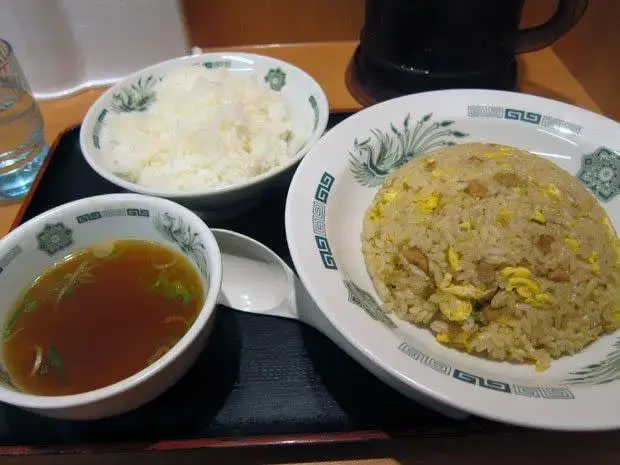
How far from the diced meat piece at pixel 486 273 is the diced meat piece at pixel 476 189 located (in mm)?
218

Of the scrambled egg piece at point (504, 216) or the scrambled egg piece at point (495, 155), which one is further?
the scrambled egg piece at point (495, 155)

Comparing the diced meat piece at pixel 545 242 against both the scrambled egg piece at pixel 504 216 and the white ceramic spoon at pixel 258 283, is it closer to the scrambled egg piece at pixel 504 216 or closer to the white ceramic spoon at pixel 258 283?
the scrambled egg piece at pixel 504 216

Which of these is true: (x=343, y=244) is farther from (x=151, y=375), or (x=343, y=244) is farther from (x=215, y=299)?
(x=151, y=375)

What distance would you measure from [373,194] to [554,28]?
0.89 meters

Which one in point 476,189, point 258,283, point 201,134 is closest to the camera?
point 476,189

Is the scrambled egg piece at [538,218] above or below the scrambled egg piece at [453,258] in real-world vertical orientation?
above

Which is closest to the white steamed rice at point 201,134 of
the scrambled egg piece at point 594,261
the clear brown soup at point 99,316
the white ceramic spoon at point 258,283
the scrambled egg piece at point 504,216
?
the white ceramic spoon at point 258,283

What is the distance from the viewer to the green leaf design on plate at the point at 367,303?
3.54 feet

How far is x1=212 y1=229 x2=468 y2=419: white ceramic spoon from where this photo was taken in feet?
4.32

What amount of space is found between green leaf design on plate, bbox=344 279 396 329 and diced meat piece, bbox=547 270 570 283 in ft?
1.27

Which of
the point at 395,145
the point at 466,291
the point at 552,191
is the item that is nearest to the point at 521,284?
A: the point at 466,291

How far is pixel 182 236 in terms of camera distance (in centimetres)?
122

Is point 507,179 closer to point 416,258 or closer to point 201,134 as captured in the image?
point 416,258

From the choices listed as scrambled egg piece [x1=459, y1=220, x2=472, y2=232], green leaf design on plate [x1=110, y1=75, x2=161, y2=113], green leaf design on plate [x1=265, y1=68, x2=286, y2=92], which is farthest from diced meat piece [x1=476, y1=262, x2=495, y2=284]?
green leaf design on plate [x1=110, y1=75, x2=161, y2=113]
